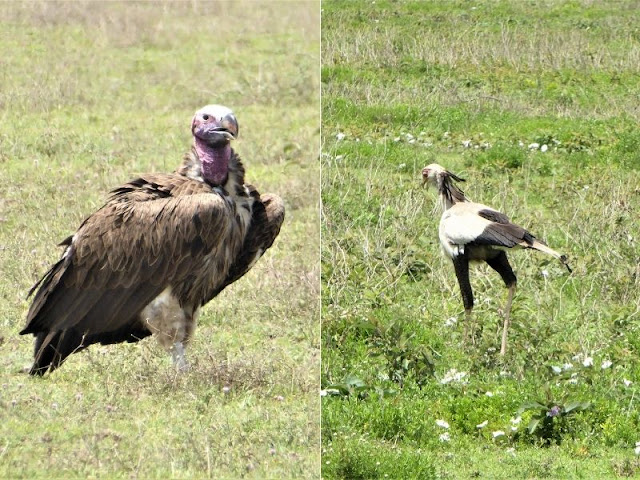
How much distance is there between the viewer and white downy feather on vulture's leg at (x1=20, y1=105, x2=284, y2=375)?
665cm

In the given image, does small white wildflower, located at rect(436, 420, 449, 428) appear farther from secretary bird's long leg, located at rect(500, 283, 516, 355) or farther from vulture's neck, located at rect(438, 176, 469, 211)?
vulture's neck, located at rect(438, 176, 469, 211)

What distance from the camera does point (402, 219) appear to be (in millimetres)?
8898

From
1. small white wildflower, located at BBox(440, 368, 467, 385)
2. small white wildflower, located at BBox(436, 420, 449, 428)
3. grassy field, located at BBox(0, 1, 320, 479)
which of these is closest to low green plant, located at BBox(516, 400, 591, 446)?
small white wildflower, located at BBox(436, 420, 449, 428)

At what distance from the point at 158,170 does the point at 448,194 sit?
3585 mm

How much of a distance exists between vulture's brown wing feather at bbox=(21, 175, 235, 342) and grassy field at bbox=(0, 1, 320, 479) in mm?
266

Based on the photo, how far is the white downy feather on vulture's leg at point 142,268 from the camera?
6652mm

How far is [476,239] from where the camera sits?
7.30 m

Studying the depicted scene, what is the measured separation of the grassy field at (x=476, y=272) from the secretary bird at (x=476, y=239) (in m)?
0.21

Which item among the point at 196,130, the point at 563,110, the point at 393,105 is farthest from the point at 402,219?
the point at 563,110

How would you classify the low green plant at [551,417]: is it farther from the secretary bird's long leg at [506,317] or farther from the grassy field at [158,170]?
the grassy field at [158,170]

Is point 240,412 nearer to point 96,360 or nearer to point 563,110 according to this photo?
Answer: point 96,360

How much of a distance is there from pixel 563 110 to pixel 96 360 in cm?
808

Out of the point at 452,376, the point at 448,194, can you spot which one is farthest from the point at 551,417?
the point at 448,194

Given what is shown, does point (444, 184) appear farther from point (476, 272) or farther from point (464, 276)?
point (476, 272)
